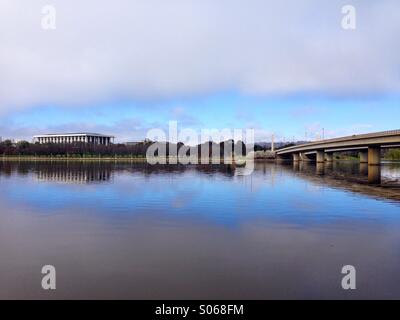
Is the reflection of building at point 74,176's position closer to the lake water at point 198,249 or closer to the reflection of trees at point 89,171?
the reflection of trees at point 89,171

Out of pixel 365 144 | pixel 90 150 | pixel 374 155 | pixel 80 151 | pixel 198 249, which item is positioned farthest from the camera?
pixel 90 150

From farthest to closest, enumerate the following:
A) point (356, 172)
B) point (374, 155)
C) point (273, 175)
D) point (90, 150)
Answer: point (90, 150) < point (374, 155) < point (356, 172) < point (273, 175)

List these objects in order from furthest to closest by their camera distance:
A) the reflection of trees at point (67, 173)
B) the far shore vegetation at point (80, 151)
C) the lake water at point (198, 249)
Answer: the far shore vegetation at point (80, 151)
the reflection of trees at point (67, 173)
the lake water at point (198, 249)

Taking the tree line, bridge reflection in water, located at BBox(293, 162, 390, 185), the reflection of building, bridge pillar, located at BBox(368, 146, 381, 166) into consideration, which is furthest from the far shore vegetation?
the reflection of building

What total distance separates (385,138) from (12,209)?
197 feet

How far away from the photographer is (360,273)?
9.12m

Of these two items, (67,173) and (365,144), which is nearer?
(67,173)

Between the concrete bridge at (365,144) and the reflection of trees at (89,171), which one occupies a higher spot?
the concrete bridge at (365,144)

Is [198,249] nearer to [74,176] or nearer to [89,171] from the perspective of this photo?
[74,176]

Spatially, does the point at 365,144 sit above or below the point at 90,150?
below

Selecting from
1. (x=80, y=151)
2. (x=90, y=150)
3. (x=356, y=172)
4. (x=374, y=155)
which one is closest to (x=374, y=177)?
(x=356, y=172)

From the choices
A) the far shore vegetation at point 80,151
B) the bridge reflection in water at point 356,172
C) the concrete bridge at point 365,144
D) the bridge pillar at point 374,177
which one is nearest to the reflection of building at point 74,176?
the bridge pillar at point 374,177

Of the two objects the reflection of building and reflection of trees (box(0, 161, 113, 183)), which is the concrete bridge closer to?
the reflection of building
